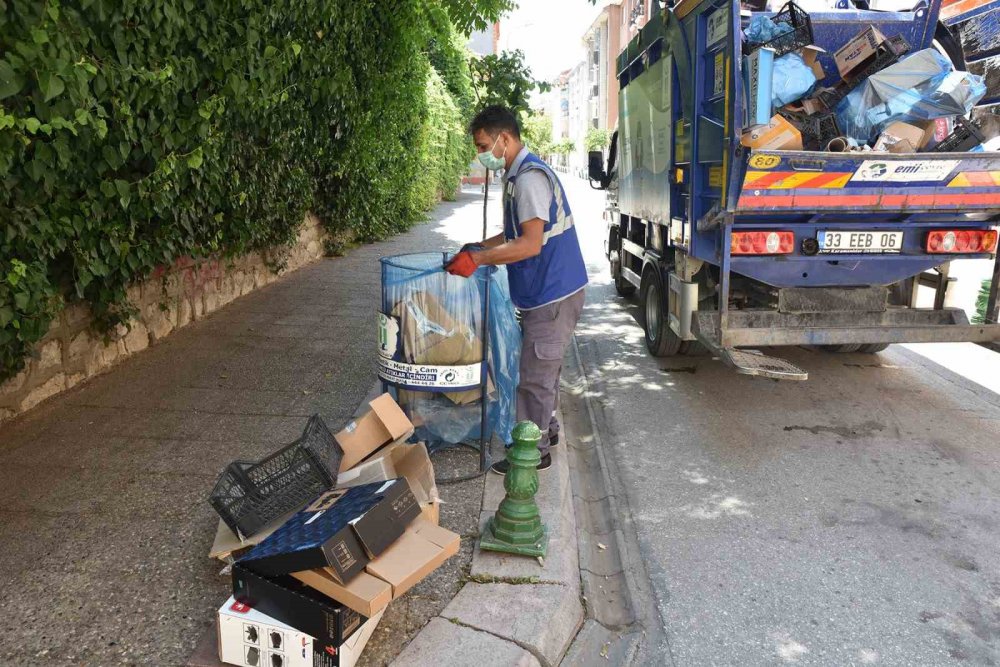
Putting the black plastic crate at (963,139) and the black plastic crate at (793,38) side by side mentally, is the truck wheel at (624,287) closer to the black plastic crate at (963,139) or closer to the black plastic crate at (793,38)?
the black plastic crate at (793,38)

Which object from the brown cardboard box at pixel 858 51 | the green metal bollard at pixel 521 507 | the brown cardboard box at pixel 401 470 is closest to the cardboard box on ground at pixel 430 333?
the brown cardboard box at pixel 401 470

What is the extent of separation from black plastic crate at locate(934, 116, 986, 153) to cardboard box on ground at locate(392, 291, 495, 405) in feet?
12.3

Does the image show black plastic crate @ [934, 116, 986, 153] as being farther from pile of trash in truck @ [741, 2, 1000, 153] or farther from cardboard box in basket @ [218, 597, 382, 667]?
cardboard box in basket @ [218, 597, 382, 667]

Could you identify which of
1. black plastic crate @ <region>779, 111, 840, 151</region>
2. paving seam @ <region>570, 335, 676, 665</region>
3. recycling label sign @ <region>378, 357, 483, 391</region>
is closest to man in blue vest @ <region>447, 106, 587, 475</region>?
recycling label sign @ <region>378, 357, 483, 391</region>

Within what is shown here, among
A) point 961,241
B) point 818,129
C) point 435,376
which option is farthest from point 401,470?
point 961,241

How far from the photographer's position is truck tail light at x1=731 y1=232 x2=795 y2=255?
545 cm

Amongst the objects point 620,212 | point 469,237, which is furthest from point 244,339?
point 469,237

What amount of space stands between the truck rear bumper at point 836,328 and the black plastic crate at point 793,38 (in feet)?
6.08

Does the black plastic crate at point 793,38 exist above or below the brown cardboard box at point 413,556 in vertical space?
above

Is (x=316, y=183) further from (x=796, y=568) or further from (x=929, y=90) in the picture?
(x=796, y=568)

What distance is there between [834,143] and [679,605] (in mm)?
3405

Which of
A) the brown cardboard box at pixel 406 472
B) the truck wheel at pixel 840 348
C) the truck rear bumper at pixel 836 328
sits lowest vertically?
the truck wheel at pixel 840 348

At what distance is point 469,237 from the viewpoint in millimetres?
15461

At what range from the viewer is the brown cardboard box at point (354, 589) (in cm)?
244
